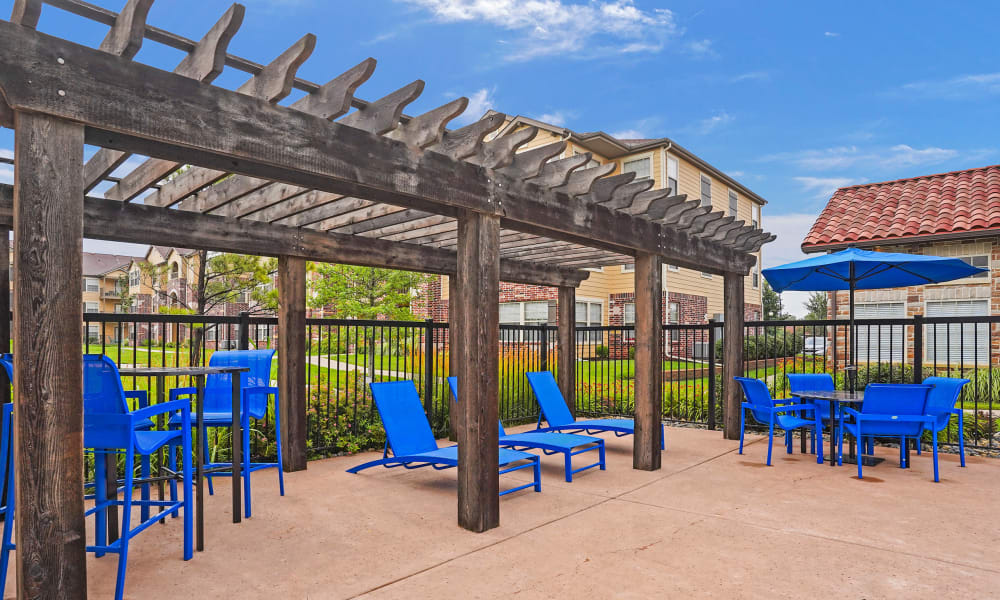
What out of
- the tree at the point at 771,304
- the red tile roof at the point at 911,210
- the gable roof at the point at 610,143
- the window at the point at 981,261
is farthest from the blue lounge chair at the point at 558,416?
the tree at the point at 771,304

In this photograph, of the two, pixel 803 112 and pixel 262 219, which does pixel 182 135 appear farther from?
pixel 803 112

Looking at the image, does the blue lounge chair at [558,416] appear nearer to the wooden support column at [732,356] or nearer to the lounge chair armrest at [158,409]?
the wooden support column at [732,356]

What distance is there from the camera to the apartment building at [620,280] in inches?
731

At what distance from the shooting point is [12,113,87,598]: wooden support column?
2.60m

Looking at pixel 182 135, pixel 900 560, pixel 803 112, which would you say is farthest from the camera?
pixel 803 112

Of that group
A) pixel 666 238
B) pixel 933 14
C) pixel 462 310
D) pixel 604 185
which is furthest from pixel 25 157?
pixel 933 14

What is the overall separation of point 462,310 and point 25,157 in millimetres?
2658

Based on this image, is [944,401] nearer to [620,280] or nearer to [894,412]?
[894,412]

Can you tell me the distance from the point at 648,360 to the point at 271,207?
3.97 m

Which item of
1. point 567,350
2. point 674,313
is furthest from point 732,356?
point 674,313

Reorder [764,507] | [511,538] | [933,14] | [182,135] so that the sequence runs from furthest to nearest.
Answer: [933,14] < [764,507] < [511,538] < [182,135]

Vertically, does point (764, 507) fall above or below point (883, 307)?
below

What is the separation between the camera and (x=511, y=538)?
14.3ft

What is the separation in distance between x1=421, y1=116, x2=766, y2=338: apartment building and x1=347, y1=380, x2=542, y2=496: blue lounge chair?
467 inches
